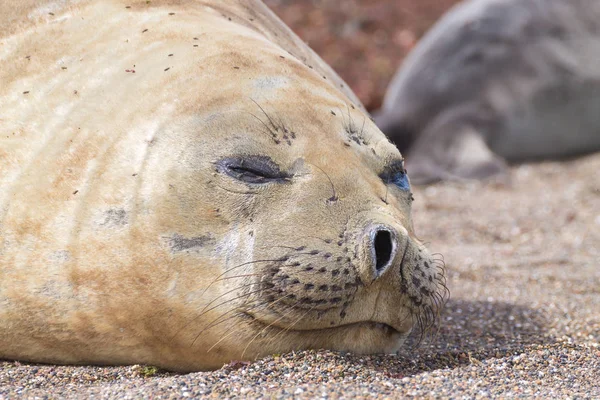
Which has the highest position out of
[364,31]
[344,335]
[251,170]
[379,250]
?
[251,170]

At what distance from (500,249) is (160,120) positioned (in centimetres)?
349

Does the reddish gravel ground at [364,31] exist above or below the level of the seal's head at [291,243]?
below

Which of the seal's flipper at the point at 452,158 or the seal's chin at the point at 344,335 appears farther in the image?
the seal's flipper at the point at 452,158

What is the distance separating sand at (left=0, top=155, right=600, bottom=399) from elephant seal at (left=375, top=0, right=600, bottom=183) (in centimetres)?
202

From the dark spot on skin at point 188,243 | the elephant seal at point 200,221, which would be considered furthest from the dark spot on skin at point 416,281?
the dark spot on skin at point 188,243

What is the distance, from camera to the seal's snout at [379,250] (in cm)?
296

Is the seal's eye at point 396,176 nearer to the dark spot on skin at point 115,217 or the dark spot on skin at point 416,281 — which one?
the dark spot on skin at point 416,281

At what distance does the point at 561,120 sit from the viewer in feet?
31.3

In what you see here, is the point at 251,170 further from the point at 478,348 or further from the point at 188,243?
the point at 478,348

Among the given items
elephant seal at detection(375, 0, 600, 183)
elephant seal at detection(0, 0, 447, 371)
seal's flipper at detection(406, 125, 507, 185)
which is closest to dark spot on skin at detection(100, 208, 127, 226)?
elephant seal at detection(0, 0, 447, 371)

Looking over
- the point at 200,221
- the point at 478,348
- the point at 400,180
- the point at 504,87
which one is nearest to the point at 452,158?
the point at 504,87

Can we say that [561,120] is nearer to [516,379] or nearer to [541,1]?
[541,1]

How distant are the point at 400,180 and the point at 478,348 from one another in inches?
30.7

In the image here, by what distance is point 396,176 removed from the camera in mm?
3492
